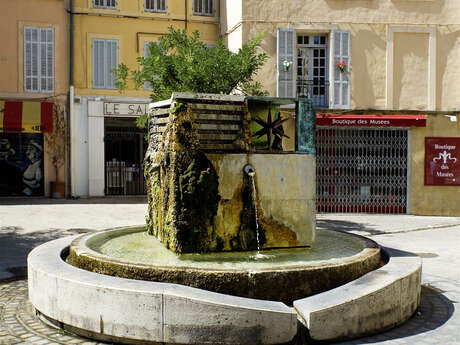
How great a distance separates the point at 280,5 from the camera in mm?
16078

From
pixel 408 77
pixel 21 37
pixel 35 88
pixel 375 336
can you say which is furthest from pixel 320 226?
pixel 21 37

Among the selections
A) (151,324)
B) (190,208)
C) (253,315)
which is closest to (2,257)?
(190,208)

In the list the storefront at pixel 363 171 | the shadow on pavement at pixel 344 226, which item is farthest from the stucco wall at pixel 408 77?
the shadow on pavement at pixel 344 226

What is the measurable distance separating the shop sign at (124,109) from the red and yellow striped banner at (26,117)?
6.48 ft

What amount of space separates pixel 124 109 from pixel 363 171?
29.3ft

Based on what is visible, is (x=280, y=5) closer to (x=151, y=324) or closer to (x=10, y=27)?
(x=10, y=27)

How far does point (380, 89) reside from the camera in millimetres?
16203

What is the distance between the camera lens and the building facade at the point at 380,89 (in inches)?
634

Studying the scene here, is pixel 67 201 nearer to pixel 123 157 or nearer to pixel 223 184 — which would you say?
pixel 123 157

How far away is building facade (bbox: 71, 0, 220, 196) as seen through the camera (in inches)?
762

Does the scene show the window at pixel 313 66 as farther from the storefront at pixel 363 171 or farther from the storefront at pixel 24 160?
the storefront at pixel 24 160

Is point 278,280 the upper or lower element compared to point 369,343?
upper

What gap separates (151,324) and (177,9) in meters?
17.6

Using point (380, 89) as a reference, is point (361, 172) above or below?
below
